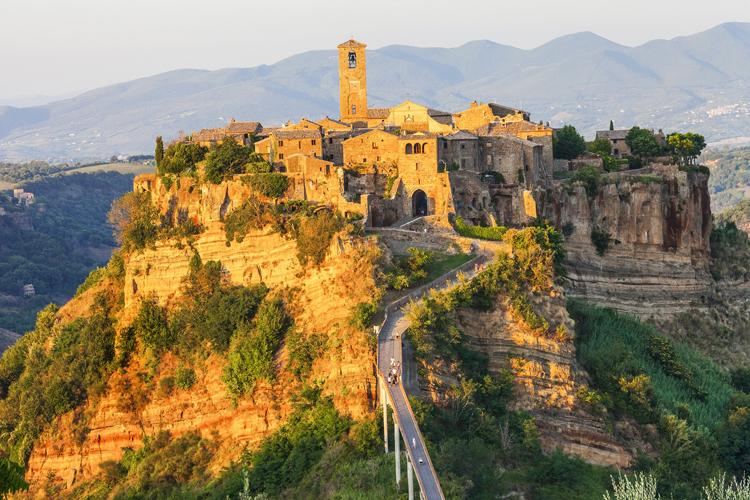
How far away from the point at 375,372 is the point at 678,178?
1156 inches

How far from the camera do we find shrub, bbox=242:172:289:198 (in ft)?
168

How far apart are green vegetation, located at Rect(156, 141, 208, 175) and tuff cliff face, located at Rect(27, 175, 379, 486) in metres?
1.30

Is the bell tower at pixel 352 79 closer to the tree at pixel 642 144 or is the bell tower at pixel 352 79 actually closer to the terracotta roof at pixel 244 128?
the terracotta roof at pixel 244 128

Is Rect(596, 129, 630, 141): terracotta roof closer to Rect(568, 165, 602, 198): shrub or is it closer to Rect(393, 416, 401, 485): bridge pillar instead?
Rect(568, 165, 602, 198): shrub

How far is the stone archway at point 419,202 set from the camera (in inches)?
2077

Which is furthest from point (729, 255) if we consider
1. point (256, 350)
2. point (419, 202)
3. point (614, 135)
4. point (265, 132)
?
point (256, 350)

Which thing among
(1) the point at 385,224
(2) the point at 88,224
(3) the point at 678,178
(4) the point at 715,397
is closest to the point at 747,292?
(3) the point at 678,178

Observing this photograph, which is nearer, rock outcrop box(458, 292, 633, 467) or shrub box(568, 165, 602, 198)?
rock outcrop box(458, 292, 633, 467)

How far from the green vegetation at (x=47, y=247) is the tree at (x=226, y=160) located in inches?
2643

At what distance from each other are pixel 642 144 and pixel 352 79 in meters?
16.6

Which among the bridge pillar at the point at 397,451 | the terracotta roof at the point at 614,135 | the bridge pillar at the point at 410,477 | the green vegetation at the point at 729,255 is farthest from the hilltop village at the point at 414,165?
the bridge pillar at the point at 410,477

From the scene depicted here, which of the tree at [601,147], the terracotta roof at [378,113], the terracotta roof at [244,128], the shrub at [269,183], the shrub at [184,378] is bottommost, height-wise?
the shrub at [184,378]

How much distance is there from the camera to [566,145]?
2486 inches

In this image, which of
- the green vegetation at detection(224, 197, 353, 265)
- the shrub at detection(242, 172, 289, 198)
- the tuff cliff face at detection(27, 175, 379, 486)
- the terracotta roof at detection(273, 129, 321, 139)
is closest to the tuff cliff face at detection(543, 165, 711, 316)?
the terracotta roof at detection(273, 129, 321, 139)
